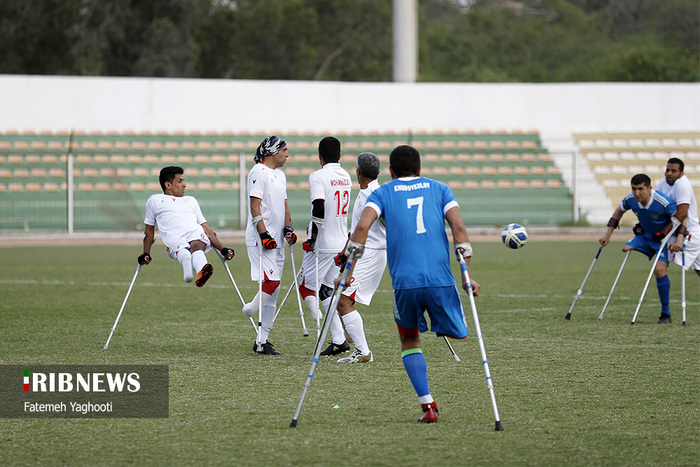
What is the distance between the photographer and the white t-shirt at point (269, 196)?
29.9 feet

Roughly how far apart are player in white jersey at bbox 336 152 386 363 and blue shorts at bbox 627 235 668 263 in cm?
444

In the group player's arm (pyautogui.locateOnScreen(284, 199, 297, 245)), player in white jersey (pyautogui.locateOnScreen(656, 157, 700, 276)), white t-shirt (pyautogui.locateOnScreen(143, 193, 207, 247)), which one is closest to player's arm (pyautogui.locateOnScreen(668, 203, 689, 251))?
player in white jersey (pyautogui.locateOnScreen(656, 157, 700, 276))

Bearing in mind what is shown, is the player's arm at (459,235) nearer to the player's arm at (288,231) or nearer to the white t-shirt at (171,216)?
the player's arm at (288,231)

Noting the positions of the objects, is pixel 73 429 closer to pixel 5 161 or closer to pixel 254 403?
pixel 254 403

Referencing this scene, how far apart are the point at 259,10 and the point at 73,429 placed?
49.2m

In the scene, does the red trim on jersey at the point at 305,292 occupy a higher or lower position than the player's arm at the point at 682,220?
lower

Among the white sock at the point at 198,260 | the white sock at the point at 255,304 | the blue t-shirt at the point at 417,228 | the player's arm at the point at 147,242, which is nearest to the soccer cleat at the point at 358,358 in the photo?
the white sock at the point at 255,304

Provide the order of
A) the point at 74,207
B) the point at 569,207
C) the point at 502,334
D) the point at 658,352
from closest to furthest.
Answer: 1. the point at 658,352
2. the point at 502,334
3. the point at 74,207
4. the point at 569,207

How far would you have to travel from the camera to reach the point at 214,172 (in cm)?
3136

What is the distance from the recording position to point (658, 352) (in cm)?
923

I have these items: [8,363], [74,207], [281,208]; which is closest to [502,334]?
[281,208]

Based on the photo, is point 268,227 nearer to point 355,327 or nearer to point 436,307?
point 355,327

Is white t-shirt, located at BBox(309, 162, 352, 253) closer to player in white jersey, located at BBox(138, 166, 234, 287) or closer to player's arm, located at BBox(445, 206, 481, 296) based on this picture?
player in white jersey, located at BBox(138, 166, 234, 287)

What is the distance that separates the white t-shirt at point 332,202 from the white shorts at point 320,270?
0.09 meters
